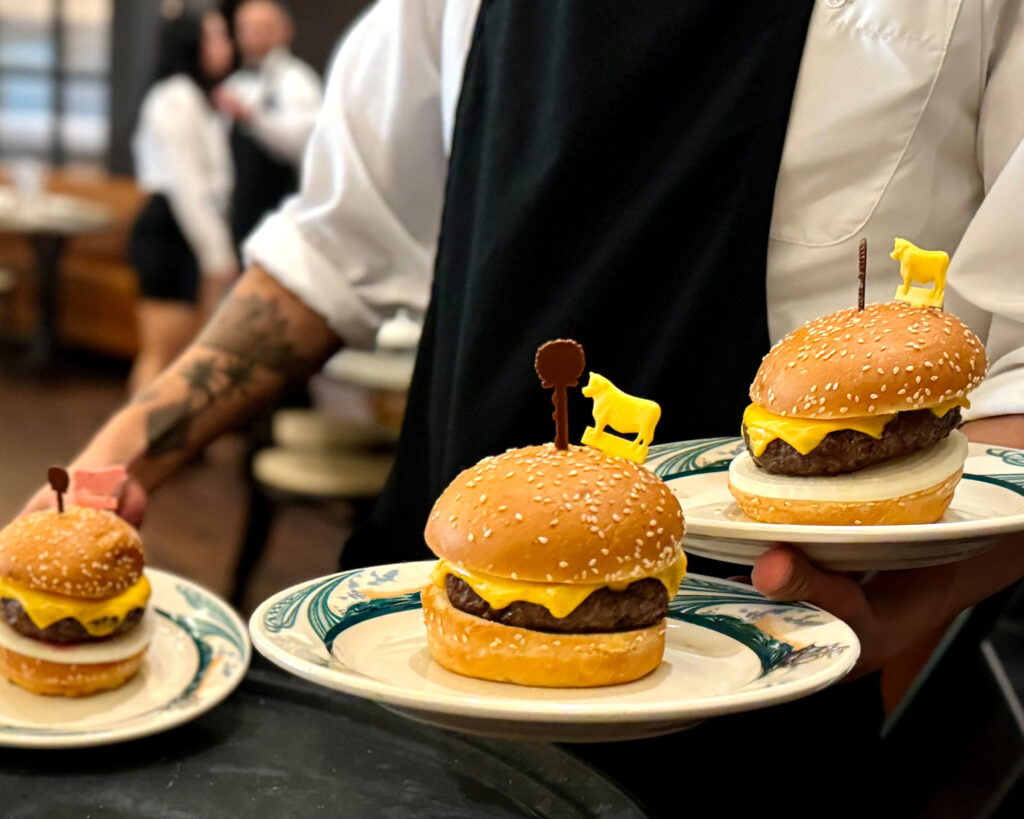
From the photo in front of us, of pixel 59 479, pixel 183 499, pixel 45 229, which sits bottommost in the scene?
pixel 183 499

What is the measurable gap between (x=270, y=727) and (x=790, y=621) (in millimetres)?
633

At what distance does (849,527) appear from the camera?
93 centimetres

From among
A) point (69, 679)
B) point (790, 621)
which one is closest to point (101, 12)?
point (69, 679)

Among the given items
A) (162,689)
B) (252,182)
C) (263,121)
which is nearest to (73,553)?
(162,689)

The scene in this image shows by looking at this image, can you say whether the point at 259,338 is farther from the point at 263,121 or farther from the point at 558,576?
the point at 263,121

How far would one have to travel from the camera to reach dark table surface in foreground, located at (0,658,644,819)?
1.16 m

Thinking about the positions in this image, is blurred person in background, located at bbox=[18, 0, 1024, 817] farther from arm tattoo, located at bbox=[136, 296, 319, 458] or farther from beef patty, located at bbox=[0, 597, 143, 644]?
beef patty, located at bbox=[0, 597, 143, 644]

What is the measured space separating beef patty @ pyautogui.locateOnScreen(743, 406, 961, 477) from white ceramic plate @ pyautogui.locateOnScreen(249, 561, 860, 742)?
0.13m

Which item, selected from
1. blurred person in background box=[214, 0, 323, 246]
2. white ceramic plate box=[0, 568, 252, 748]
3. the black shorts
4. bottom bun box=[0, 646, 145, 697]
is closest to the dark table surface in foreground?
white ceramic plate box=[0, 568, 252, 748]

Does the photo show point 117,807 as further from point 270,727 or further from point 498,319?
point 498,319

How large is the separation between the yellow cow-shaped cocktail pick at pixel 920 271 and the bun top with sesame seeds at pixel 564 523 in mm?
314

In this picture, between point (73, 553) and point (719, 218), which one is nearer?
A: point (719, 218)

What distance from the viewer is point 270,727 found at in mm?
1333

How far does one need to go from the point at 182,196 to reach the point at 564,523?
521 cm
